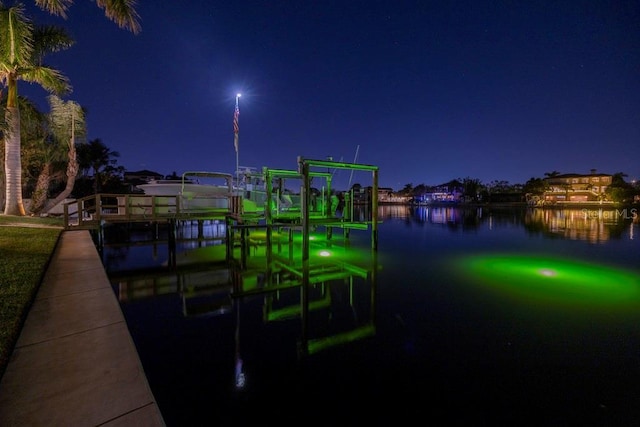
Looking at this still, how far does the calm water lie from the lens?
3.97 m

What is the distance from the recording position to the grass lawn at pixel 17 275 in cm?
407

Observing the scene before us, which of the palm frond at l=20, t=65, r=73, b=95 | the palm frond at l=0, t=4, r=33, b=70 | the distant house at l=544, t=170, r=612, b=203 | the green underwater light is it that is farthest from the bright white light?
the distant house at l=544, t=170, r=612, b=203

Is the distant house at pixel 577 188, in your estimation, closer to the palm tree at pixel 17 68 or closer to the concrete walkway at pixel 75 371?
the palm tree at pixel 17 68

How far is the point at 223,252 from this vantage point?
1574cm

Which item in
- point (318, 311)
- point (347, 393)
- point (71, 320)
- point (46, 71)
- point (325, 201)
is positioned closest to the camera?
point (347, 393)

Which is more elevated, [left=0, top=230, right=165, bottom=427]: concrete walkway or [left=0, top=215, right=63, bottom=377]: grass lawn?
[left=0, top=215, right=63, bottom=377]: grass lawn

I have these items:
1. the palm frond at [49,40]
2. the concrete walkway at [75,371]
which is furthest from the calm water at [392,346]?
the palm frond at [49,40]

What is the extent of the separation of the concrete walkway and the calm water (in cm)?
77

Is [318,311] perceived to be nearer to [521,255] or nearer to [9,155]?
[521,255]

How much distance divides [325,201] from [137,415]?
1570 cm

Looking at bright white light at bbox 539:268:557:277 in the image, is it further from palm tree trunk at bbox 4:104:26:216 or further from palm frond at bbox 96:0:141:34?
palm tree trunk at bbox 4:104:26:216

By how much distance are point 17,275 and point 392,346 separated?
7.77 m

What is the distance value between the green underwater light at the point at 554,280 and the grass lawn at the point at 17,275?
1043 centimetres

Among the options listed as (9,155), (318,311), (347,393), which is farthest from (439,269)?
(9,155)
